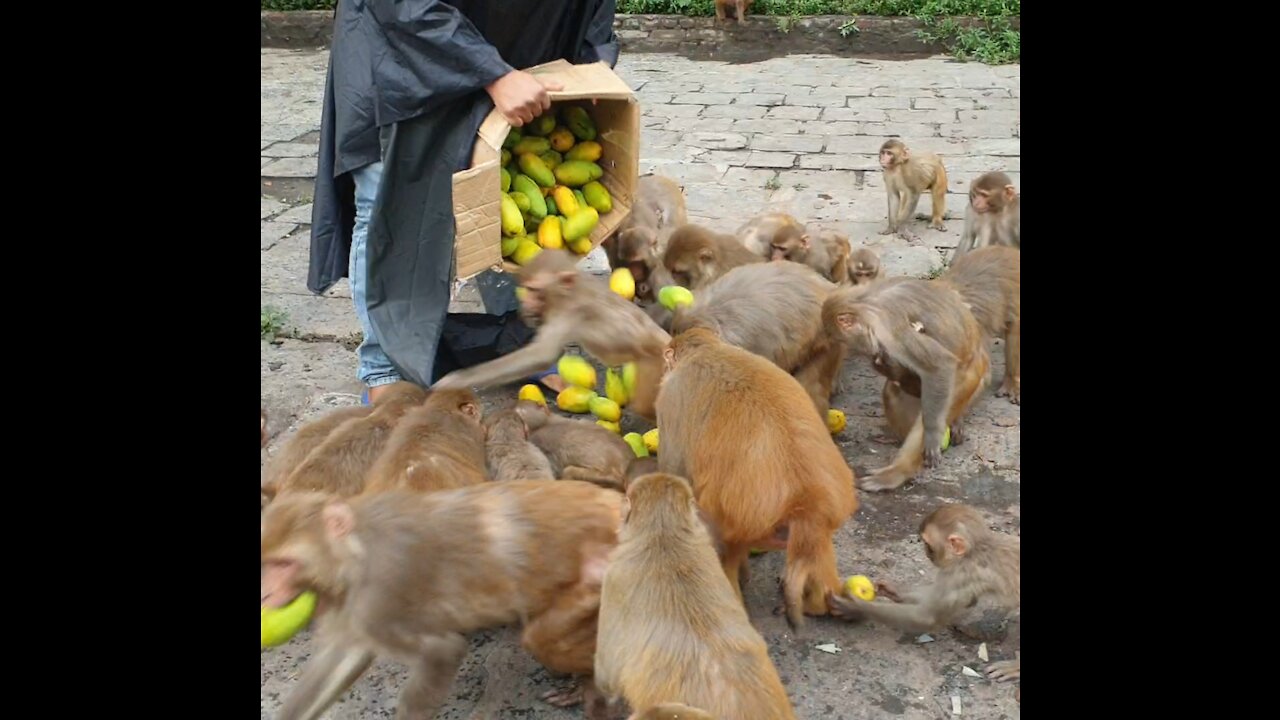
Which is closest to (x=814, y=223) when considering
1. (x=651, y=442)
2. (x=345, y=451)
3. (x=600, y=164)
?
(x=600, y=164)

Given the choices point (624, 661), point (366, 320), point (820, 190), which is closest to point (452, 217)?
point (366, 320)

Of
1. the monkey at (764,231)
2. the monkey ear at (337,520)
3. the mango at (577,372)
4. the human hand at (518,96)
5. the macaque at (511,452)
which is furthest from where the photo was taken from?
the monkey at (764,231)

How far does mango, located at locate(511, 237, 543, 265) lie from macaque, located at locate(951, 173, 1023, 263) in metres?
2.93

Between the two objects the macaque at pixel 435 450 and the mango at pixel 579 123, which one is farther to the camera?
the mango at pixel 579 123

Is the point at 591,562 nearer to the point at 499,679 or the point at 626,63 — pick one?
the point at 499,679

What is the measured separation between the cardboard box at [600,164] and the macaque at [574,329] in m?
0.24

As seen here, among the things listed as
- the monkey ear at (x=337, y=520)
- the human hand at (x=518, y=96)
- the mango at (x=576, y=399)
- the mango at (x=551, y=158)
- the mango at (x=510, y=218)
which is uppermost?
the human hand at (x=518, y=96)

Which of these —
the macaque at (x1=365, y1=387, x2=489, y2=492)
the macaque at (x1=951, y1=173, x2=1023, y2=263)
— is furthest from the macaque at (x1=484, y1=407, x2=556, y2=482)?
the macaque at (x1=951, y1=173, x2=1023, y2=263)

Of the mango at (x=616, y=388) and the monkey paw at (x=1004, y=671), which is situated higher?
the mango at (x=616, y=388)

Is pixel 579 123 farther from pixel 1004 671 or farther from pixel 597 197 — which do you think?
pixel 1004 671

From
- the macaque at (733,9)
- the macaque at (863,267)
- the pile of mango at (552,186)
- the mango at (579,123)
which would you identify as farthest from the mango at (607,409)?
the macaque at (733,9)

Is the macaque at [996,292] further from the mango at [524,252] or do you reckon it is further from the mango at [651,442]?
the mango at [524,252]

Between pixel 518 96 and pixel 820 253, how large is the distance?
8.39ft

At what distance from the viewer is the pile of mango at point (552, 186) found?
18.2ft
